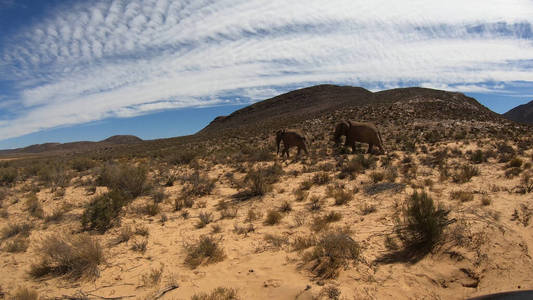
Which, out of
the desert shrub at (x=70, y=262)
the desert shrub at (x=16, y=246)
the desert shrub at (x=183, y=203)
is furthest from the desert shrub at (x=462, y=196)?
the desert shrub at (x=16, y=246)

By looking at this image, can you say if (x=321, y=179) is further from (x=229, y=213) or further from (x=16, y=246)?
(x=16, y=246)

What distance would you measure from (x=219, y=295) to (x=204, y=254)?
118 centimetres

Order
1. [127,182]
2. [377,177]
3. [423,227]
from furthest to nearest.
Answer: [127,182] → [377,177] → [423,227]

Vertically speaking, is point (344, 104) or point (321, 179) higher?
point (344, 104)

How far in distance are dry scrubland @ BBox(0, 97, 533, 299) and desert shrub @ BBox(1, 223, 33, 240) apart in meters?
0.03

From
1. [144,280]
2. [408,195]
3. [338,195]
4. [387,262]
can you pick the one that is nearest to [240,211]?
[338,195]

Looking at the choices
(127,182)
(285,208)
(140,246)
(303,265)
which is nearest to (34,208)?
(127,182)

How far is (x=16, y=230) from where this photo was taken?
622 cm

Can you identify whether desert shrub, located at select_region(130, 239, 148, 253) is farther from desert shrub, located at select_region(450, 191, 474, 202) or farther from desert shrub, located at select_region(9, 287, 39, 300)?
desert shrub, located at select_region(450, 191, 474, 202)

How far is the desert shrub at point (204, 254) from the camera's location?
14.8 ft

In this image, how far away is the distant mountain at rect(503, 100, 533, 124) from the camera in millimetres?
88244

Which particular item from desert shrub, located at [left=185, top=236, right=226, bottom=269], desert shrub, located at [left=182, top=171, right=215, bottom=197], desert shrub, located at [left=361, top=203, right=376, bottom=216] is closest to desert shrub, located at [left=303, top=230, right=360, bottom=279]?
desert shrub, located at [left=185, top=236, right=226, bottom=269]

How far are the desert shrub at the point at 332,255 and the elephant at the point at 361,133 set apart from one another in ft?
31.5

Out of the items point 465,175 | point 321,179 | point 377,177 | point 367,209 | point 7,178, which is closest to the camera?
point 367,209
